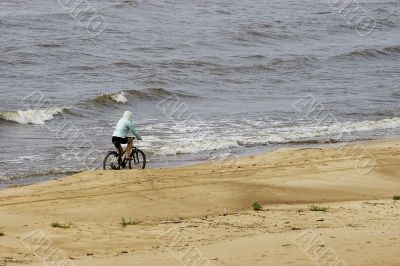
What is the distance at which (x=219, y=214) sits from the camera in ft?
50.8

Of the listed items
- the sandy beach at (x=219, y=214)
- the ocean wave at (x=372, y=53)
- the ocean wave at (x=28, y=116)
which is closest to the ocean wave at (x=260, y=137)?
the sandy beach at (x=219, y=214)

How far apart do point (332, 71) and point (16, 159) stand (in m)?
21.3

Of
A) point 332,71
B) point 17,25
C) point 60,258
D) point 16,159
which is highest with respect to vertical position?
point 17,25

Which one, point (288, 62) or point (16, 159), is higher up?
point (288, 62)

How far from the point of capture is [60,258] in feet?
37.4

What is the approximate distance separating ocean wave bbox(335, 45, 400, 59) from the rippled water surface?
90 millimetres

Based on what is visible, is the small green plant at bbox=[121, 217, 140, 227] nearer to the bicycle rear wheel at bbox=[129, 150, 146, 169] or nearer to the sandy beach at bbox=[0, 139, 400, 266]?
the sandy beach at bbox=[0, 139, 400, 266]

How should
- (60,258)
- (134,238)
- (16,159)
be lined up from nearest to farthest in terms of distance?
(60,258)
(134,238)
(16,159)

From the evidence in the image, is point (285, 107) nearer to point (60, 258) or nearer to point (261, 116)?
point (261, 116)

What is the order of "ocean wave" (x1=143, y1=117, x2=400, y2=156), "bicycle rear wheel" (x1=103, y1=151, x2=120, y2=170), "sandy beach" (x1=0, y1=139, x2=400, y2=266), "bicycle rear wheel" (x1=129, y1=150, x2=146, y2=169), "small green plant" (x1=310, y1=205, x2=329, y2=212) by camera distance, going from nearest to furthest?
"sandy beach" (x1=0, y1=139, x2=400, y2=266)
"small green plant" (x1=310, y1=205, x2=329, y2=212)
"bicycle rear wheel" (x1=103, y1=151, x2=120, y2=170)
"bicycle rear wheel" (x1=129, y1=150, x2=146, y2=169)
"ocean wave" (x1=143, y1=117, x2=400, y2=156)

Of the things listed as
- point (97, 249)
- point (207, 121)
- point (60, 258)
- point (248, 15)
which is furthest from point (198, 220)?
point (248, 15)

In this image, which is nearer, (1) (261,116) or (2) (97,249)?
(2) (97,249)

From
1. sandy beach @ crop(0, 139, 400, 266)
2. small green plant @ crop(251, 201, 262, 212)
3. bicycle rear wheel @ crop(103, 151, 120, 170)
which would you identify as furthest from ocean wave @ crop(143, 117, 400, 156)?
small green plant @ crop(251, 201, 262, 212)

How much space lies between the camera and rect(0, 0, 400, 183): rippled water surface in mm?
24594
